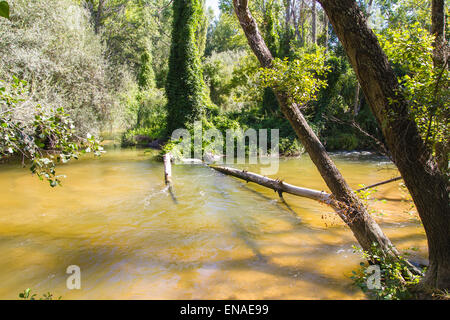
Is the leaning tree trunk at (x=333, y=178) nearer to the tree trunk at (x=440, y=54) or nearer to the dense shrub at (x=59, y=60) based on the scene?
the tree trunk at (x=440, y=54)

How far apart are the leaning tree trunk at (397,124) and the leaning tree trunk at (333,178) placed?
85 cm

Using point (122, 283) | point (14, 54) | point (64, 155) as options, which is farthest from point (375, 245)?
point (14, 54)

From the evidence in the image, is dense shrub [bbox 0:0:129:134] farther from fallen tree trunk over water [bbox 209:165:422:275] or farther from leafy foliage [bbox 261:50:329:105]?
leafy foliage [bbox 261:50:329:105]

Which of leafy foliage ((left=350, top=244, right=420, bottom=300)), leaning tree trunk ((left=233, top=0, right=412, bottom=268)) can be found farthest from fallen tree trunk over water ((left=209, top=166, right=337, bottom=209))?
leafy foliage ((left=350, top=244, right=420, bottom=300))

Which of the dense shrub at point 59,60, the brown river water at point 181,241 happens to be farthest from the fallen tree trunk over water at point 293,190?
the dense shrub at point 59,60

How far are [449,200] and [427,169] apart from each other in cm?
38

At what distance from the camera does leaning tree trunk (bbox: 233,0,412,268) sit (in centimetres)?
368

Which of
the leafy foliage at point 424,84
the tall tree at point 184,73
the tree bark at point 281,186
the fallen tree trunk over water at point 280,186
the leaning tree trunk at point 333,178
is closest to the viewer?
the leafy foliage at point 424,84

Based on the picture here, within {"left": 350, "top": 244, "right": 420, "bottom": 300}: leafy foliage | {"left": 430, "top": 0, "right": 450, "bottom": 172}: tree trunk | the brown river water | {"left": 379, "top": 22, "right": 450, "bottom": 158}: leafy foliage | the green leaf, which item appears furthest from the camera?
the brown river water

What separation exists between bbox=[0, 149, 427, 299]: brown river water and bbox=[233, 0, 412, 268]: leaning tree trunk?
36cm

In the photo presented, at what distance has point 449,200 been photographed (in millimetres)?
2781

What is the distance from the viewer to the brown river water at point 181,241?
3.80m

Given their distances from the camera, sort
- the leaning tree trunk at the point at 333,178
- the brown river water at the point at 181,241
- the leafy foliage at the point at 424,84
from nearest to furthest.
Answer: the leafy foliage at the point at 424,84, the leaning tree trunk at the point at 333,178, the brown river water at the point at 181,241

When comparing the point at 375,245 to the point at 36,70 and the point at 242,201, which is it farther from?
the point at 36,70
